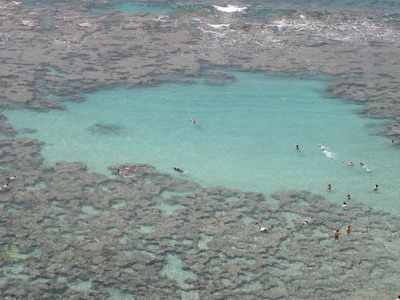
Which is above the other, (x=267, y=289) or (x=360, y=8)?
(x=360, y=8)

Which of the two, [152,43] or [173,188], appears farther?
[152,43]

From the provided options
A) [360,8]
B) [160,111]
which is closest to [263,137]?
[160,111]

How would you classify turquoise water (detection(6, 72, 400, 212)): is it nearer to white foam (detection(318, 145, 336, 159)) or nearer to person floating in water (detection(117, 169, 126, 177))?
white foam (detection(318, 145, 336, 159))

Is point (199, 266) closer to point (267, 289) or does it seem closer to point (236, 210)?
point (267, 289)

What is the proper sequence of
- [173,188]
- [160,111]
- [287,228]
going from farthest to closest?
[160,111]
[173,188]
[287,228]

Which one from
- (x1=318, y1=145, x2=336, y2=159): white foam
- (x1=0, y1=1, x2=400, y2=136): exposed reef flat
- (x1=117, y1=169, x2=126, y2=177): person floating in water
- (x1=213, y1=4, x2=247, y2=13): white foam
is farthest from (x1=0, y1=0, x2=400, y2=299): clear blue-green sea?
(x1=213, y1=4, x2=247, y2=13): white foam

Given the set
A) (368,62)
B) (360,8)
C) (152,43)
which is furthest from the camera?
(360,8)

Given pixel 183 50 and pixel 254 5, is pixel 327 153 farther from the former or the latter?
pixel 254 5
